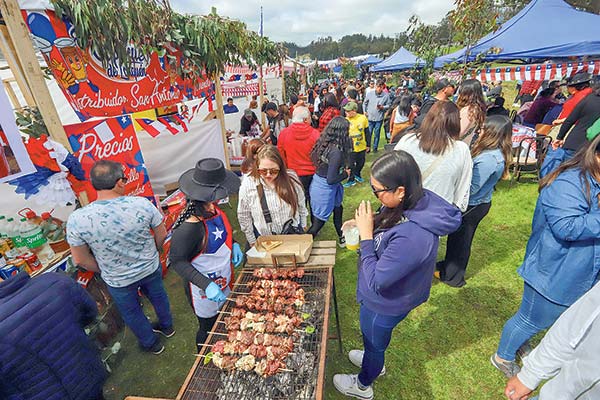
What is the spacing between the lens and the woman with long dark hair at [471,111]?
3.95 m

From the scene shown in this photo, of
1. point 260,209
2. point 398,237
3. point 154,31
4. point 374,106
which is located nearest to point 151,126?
point 154,31

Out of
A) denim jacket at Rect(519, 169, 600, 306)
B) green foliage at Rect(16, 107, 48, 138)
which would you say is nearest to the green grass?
denim jacket at Rect(519, 169, 600, 306)

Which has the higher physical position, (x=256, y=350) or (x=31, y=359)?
(x=31, y=359)

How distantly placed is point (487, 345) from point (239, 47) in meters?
6.00

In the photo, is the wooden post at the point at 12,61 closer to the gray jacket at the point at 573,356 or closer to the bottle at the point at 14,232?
the bottle at the point at 14,232

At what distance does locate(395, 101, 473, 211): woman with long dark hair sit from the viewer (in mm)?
2916

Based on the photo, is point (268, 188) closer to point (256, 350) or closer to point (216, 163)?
point (216, 163)

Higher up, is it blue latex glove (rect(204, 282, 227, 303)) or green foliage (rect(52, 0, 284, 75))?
green foliage (rect(52, 0, 284, 75))

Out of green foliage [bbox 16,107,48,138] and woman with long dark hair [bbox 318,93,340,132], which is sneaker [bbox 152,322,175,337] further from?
woman with long dark hair [bbox 318,93,340,132]

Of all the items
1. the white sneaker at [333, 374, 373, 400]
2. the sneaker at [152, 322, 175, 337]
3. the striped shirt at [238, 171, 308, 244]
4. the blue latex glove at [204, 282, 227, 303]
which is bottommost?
the sneaker at [152, 322, 175, 337]

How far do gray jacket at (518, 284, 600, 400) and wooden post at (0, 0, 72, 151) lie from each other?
4.48m

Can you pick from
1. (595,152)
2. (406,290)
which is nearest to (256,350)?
(406,290)

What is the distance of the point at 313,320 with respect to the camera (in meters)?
2.36

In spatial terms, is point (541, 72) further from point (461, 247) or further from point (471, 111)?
point (461, 247)
